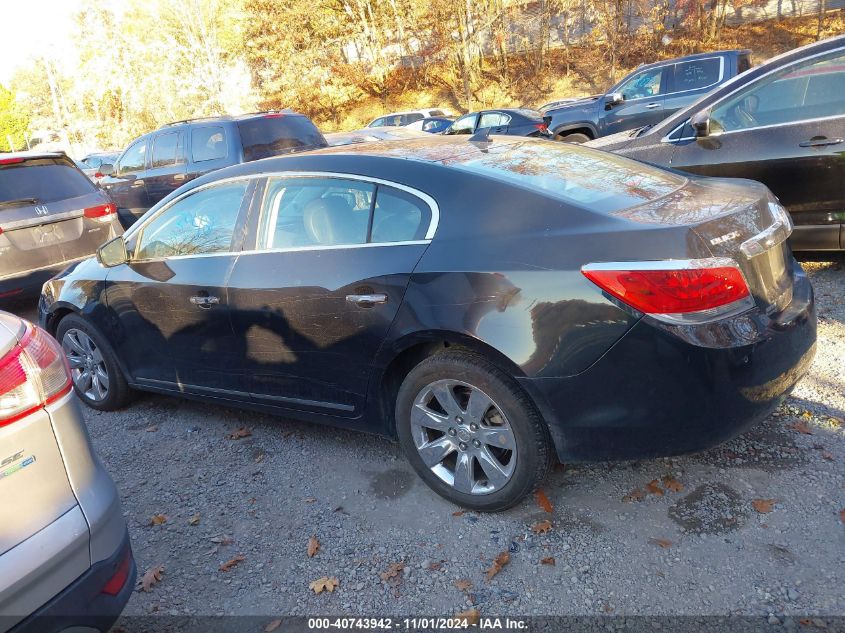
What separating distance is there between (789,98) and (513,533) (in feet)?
14.2

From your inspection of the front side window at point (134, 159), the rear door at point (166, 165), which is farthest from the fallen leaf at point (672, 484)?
the front side window at point (134, 159)

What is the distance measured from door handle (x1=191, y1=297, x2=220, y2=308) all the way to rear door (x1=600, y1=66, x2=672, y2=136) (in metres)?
10.1

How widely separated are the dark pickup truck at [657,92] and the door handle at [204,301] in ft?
31.4

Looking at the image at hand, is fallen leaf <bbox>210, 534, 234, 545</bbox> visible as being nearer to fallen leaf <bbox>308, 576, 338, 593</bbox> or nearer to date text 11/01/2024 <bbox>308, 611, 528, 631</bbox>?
fallen leaf <bbox>308, 576, 338, 593</bbox>

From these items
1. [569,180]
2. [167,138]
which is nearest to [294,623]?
[569,180]

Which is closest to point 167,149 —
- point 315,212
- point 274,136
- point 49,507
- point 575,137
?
point 274,136

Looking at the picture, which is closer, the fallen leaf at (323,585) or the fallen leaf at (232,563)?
the fallen leaf at (323,585)

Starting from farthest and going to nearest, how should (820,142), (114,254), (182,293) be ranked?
(820,142)
(114,254)
(182,293)

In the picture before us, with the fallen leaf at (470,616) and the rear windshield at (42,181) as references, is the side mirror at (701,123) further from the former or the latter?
the rear windshield at (42,181)

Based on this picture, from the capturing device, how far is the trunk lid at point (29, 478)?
1812mm

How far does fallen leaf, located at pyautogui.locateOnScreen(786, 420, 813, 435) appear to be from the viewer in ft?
10.6

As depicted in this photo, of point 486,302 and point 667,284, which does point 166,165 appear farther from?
point 667,284

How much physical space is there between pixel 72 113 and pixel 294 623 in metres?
58.2

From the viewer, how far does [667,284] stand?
2.35m
